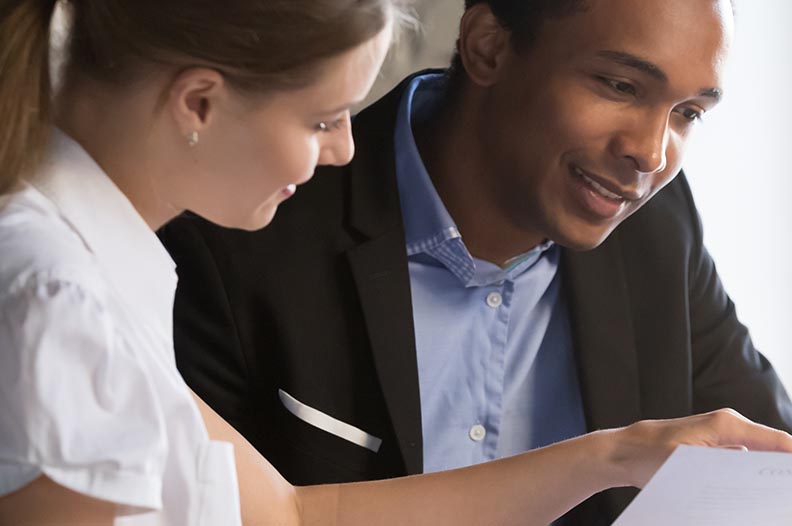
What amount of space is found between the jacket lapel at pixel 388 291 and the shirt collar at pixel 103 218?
1.42 ft

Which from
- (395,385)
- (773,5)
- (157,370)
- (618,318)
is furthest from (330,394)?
(773,5)

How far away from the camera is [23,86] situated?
0.83 meters

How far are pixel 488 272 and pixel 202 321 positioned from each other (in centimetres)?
36

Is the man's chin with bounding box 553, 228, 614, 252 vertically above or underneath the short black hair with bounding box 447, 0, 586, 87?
underneath

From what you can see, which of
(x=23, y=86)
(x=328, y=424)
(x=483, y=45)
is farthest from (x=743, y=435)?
(x=23, y=86)

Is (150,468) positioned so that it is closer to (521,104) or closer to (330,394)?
(330,394)

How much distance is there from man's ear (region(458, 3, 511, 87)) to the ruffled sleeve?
A: 0.74 meters

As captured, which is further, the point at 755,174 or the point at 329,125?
the point at 755,174

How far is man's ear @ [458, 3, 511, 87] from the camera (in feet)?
4.57

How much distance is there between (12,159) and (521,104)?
2.20 feet

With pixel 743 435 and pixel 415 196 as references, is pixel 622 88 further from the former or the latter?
pixel 743 435

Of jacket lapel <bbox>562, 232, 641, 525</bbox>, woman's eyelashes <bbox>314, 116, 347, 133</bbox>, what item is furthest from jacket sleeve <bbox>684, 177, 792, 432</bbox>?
woman's eyelashes <bbox>314, 116, 347, 133</bbox>

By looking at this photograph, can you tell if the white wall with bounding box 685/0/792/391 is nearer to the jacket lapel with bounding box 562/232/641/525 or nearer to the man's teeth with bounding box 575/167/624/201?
the jacket lapel with bounding box 562/232/641/525

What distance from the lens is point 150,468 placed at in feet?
2.55
